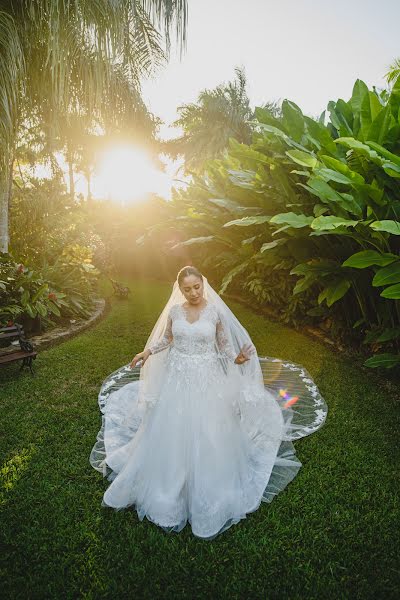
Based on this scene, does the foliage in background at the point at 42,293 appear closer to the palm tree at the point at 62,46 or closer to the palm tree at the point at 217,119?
the palm tree at the point at 62,46

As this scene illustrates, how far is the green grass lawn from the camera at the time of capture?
1.97m

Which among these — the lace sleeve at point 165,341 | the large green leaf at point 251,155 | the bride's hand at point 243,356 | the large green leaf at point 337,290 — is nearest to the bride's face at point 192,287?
the lace sleeve at point 165,341

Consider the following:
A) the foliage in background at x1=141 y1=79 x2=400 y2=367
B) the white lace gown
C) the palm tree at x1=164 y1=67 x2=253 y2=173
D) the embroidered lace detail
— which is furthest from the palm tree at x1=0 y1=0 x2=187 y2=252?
the palm tree at x1=164 y1=67 x2=253 y2=173

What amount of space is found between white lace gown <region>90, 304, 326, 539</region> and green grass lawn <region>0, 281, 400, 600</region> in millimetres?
92

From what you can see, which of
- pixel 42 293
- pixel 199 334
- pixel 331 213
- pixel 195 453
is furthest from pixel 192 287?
pixel 42 293

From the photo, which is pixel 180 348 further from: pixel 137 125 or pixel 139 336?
pixel 137 125

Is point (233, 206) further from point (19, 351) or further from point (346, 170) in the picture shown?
point (19, 351)

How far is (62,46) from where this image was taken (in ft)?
17.1

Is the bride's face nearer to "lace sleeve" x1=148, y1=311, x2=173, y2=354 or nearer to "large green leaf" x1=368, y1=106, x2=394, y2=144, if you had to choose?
"lace sleeve" x1=148, y1=311, x2=173, y2=354

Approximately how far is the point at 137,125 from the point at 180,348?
382 inches

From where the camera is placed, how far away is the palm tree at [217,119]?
24328 mm

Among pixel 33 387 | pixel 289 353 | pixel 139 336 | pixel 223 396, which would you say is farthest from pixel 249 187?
pixel 33 387

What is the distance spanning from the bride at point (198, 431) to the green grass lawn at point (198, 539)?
0.10m

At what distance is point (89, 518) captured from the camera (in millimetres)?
2396
